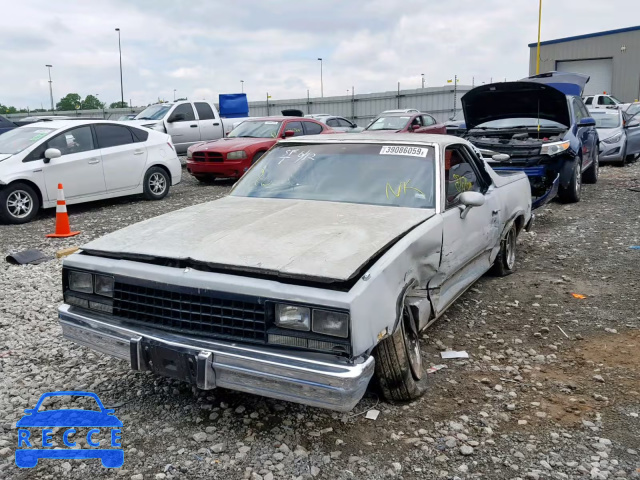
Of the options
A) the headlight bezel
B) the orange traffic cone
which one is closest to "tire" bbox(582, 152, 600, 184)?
the headlight bezel

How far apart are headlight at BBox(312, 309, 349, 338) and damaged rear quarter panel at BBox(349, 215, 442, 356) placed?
4 cm

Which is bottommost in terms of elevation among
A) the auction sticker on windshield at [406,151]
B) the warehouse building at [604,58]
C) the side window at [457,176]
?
the side window at [457,176]

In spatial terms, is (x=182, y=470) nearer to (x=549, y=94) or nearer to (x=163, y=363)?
(x=163, y=363)

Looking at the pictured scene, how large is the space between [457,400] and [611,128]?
528 inches

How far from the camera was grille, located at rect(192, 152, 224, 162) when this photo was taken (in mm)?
12750

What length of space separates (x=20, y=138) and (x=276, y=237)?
807 centimetres

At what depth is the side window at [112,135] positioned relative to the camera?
405 inches

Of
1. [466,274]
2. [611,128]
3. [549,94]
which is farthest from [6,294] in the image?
[611,128]

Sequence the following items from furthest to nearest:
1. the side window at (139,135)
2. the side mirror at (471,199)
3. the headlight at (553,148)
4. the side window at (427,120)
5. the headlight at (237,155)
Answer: the side window at (427,120) → the headlight at (237,155) → the side window at (139,135) → the headlight at (553,148) → the side mirror at (471,199)

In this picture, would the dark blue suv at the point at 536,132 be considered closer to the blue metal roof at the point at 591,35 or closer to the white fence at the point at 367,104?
the white fence at the point at 367,104

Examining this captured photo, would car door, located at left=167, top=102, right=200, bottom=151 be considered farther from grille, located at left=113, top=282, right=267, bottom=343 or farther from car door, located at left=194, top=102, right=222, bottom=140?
grille, located at left=113, top=282, right=267, bottom=343

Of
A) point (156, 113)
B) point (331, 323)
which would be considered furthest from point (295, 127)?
point (331, 323)

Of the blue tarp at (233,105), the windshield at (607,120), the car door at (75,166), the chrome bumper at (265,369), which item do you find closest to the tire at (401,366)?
the chrome bumper at (265,369)

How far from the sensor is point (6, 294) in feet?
19.2
